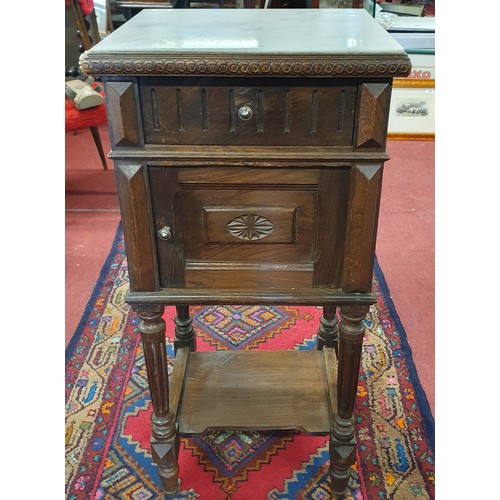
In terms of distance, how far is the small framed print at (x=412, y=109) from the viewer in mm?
2936

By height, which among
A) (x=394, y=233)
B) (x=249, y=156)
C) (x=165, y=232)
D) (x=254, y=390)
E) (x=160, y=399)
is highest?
(x=249, y=156)

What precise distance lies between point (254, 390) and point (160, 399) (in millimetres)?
298

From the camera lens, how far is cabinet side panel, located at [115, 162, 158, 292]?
895mm

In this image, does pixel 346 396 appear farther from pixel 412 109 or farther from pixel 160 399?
pixel 412 109

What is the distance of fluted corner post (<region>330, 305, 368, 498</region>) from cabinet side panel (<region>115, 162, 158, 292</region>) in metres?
0.38

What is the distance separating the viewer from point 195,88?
0.83m

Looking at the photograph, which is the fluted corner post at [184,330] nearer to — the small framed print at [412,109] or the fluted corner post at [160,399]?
the fluted corner post at [160,399]

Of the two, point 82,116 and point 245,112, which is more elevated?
point 245,112

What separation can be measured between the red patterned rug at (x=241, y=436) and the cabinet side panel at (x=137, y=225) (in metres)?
0.57

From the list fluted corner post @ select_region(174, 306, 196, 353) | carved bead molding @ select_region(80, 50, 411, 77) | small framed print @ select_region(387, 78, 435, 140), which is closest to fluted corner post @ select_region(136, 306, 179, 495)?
fluted corner post @ select_region(174, 306, 196, 353)

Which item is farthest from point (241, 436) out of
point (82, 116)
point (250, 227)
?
point (82, 116)

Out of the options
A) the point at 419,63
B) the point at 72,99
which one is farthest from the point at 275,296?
the point at 419,63

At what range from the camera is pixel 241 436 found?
139 cm

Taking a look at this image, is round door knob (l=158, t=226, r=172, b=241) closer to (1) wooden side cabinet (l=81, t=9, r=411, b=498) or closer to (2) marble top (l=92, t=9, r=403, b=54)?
(1) wooden side cabinet (l=81, t=9, r=411, b=498)
